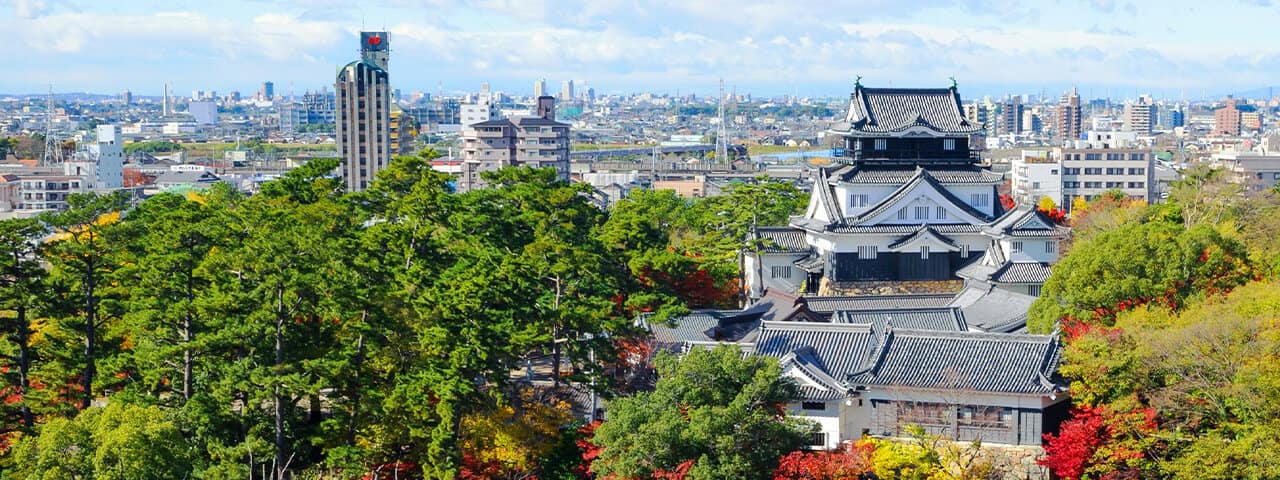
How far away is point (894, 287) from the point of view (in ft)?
121

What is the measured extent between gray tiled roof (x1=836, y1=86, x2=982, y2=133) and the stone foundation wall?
4.06m

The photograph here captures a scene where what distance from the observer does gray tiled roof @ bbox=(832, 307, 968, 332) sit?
1185 inches

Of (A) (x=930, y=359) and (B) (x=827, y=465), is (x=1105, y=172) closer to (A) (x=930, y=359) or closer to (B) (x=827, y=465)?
(A) (x=930, y=359)

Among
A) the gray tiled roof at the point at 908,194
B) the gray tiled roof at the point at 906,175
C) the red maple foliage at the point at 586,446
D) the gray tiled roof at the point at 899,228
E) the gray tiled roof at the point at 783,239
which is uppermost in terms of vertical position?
the gray tiled roof at the point at 906,175

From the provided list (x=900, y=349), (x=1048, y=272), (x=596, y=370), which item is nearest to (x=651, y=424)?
(x=596, y=370)

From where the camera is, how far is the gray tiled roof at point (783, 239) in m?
38.2

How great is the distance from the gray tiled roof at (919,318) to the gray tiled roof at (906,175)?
6.64 metres

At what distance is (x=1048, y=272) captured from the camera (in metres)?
34.5

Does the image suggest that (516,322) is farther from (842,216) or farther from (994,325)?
(842,216)

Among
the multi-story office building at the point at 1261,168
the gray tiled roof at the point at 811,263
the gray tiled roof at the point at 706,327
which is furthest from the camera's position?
the multi-story office building at the point at 1261,168

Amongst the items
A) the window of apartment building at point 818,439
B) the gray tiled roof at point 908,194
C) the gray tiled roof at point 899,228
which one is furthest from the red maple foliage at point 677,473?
the gray tiled roof at point 908,194

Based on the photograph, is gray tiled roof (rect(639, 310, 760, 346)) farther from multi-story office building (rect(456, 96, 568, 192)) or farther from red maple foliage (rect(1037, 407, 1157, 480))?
multi-story office building (rect(456, 96, 568, 192))

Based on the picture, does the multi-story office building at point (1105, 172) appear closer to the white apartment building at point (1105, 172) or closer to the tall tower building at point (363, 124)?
the white apartment building at point (1105, 172)

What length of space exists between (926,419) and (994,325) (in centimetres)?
886
